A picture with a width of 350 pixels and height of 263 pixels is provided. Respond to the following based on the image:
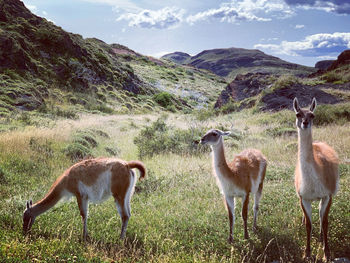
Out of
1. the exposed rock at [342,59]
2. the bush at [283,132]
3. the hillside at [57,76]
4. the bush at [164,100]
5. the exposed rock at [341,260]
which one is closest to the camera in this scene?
the exposed rock at [341,260]

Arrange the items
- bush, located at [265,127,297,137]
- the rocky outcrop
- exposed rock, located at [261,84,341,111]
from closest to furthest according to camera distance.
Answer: bush, located at [265,127,297,137]
exposed rock, located at [261,84,341,111]
the rocky outcrop

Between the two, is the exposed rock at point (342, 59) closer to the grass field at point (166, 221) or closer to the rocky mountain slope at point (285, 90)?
the rocky mountain slope at point (285, 90)

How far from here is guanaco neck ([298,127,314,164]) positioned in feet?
13.6

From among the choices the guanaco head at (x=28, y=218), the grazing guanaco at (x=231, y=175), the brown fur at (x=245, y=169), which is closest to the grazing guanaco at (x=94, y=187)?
the guanaco head at (x=28, y=218)

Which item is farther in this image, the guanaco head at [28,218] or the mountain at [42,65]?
the mountain at [42,65]

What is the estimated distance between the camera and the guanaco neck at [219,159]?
4752mm

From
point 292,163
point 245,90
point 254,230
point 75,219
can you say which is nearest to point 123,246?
point 75,219

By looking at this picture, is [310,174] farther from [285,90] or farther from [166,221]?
[285,90]

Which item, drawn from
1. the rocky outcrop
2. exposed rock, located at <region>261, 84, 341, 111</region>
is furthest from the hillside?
exposed rock, located at <region>261, 84, 341, 111</region>

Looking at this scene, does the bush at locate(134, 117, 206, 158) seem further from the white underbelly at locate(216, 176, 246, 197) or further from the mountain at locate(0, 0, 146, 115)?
the mountain at locate(0, 0, 146, 115)

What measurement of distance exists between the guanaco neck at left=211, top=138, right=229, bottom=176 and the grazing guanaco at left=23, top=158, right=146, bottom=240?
4.06 feet

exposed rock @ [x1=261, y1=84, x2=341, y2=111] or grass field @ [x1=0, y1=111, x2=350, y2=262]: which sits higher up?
exposed rock @ [x1=261, y1=84, x2=341, y2=111]

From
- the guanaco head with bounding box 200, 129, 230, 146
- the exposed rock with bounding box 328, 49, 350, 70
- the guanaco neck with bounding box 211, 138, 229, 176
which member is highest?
the exposed rock with bounding box 328, 49, 350, 70

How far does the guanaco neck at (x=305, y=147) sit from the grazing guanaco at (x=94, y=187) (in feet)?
8.23
